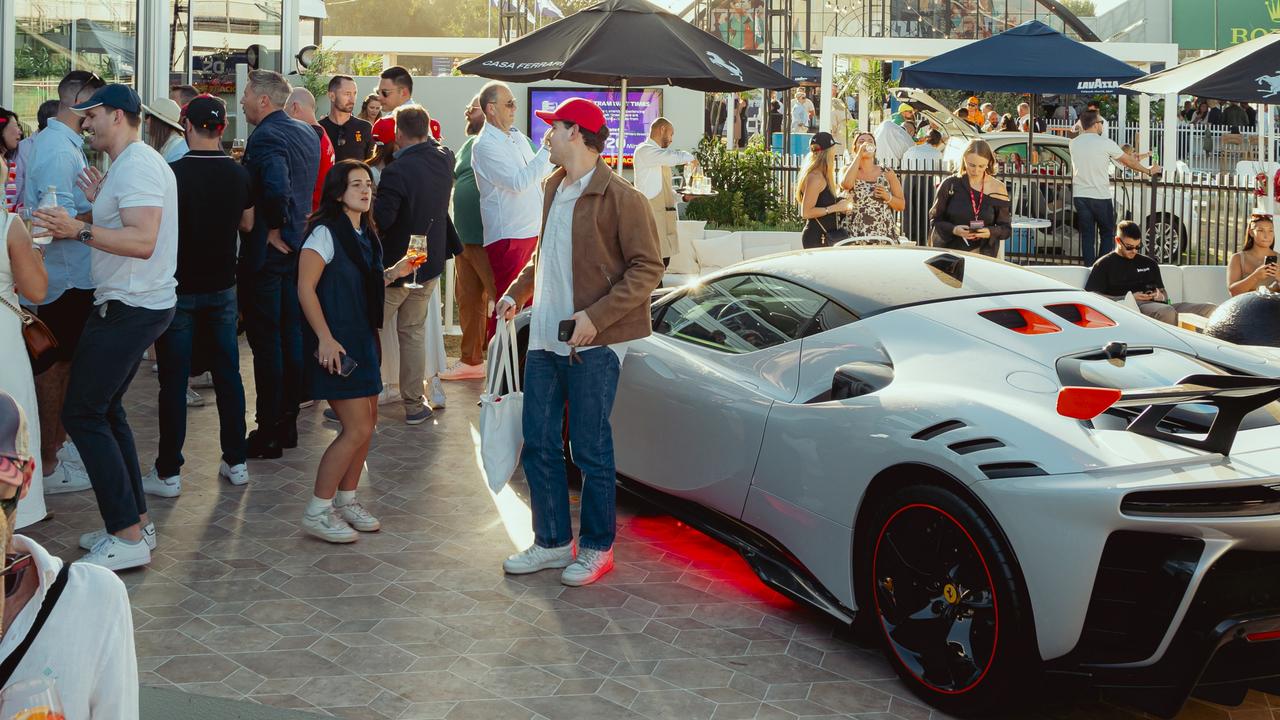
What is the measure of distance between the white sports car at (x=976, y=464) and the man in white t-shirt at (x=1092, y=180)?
31.6 ft

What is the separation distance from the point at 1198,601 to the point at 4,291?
4.56 meters

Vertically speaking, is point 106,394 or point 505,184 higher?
point 505,184

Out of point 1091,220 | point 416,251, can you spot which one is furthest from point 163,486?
point 1091,220

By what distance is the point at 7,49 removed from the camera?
983 cm

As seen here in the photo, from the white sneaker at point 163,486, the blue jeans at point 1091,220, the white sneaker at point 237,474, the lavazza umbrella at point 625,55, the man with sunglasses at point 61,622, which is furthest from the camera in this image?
the blue jeans at point 1091,220

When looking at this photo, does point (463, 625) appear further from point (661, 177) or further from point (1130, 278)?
point (661, 177)

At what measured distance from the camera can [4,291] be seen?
5.41 metres

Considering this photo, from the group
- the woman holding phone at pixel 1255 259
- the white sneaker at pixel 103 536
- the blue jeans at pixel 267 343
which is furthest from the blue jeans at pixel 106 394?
the woman holding phone at pixel 1255 259

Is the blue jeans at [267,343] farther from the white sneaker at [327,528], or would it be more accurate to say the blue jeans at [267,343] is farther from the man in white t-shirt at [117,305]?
the man in white t-shirt at [117,305]

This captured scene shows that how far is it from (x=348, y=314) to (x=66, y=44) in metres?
6.30

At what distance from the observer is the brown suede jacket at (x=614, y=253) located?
17.9ft

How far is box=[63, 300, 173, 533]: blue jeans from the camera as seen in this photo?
565 centimetres

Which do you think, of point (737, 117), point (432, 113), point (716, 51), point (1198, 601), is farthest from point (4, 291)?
point (737, 117)

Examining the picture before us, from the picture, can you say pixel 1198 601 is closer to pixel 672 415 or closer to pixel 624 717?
pixel 624 717
